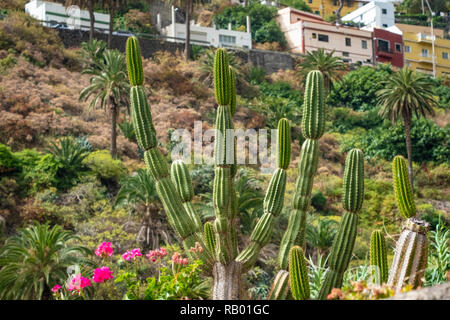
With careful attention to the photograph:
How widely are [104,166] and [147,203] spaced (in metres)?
5.27

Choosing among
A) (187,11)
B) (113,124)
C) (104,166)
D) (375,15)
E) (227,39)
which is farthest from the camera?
(375,15)

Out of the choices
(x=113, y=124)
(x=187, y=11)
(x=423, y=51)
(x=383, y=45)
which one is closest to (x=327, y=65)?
(x=187, y=11)

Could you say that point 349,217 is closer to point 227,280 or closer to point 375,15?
point 227,280

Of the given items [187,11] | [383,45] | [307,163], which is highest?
[383,45]

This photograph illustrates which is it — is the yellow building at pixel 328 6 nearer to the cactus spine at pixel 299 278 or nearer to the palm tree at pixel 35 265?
the palm tree at pixel 35 265

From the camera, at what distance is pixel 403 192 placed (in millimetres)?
7355

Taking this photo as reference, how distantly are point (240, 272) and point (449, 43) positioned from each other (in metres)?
64.5

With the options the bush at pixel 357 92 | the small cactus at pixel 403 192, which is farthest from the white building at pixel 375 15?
the small cactus at pixel 403 192

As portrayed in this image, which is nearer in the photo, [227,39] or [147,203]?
[147,203]

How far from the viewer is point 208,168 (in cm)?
2736

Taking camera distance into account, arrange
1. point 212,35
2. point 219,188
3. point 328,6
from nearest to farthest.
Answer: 1. point 219,188
2. point 212,35
3. point 328,6

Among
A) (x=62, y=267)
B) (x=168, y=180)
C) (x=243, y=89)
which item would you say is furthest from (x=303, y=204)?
(x=243, y=89)

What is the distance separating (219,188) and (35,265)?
8.85 metres

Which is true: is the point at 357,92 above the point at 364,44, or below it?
below
